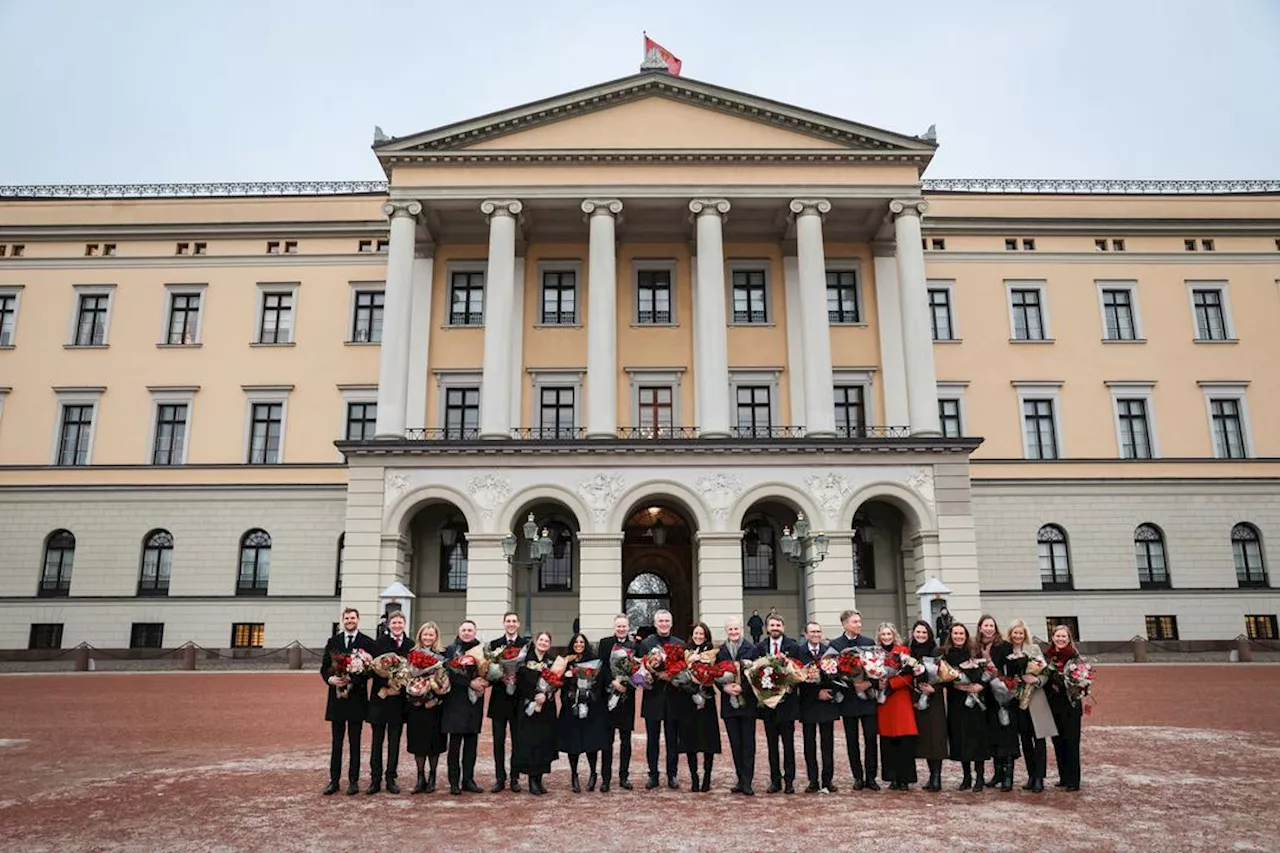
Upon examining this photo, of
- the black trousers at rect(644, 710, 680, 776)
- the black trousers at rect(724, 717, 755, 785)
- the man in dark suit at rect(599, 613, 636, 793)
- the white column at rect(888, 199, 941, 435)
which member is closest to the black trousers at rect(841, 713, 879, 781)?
the black trousers at rect(724, 717, 755, 785)

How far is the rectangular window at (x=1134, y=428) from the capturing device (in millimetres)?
36406

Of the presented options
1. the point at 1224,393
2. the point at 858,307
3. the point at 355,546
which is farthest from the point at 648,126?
the point at 1224,393

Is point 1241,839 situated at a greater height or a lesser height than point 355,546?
lesser

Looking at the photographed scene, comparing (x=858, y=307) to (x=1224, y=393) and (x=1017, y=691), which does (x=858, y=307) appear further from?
(x=1017, y=691)

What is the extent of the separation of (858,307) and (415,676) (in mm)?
27727

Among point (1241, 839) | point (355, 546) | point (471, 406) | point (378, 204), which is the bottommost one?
point (1241, 839)

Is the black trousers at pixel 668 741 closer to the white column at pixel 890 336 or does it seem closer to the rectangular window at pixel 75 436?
the white column at pixel 890 336

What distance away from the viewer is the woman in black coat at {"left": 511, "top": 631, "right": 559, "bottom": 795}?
397 inches

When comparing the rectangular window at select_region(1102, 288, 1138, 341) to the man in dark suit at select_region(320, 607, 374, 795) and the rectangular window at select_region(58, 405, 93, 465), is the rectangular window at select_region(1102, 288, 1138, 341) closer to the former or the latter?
the man in dark suit at select_region(320, 607, 374, 795)

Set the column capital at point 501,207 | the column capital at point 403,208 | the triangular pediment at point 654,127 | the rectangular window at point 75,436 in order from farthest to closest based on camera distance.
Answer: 1. the rectangular window at point 75,436
2. the triangular pediment at point 654,127
3. the column capital at point 403,208
4. the column capital at point 501,207

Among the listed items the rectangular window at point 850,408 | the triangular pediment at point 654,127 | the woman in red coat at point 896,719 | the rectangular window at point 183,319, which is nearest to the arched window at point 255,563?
the rectangular window at point 183,319

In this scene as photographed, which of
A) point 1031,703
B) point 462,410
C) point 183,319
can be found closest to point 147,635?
point 183,319

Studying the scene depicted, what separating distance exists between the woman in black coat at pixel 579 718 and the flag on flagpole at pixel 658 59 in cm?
2770

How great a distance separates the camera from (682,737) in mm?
10320
